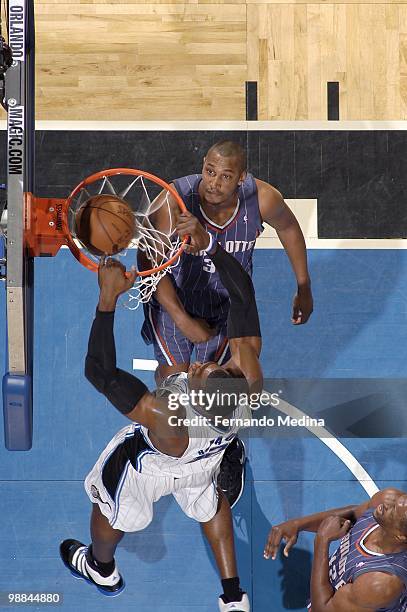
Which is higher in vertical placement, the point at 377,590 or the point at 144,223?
the point at 144,223

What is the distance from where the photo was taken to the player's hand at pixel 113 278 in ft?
12.7

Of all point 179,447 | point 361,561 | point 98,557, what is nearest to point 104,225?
point 179,447

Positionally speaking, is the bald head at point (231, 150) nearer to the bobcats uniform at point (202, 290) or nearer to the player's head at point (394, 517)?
the bobcats uniform at point (202, 290)

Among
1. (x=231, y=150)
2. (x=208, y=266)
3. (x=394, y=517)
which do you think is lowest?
(x=394, y=517)

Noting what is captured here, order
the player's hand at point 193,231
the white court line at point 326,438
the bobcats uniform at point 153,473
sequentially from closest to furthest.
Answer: the player's hand at point 193,231
the bobcats uniform at point 153,473
the white court line at point 326,438

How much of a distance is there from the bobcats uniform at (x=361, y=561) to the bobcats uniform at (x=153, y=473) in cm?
67

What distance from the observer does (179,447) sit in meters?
4.18

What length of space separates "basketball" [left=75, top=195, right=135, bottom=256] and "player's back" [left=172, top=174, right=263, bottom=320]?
47 centimetres

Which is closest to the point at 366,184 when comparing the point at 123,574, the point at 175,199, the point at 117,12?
the point at 175,199

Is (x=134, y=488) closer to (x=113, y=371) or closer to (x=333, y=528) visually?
(x=113, y=371)

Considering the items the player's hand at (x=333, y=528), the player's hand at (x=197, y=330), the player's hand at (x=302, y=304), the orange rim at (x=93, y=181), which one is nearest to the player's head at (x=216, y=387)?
the player's hand at (x=197, y=330)

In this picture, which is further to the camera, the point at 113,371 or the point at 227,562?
the point at 227,562

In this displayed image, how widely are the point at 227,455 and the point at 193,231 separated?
1.15 m

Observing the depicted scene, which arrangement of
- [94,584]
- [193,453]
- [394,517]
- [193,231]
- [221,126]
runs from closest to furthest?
[394,517] < [193,231] < [193,453] < [94,584] < [221,126]
